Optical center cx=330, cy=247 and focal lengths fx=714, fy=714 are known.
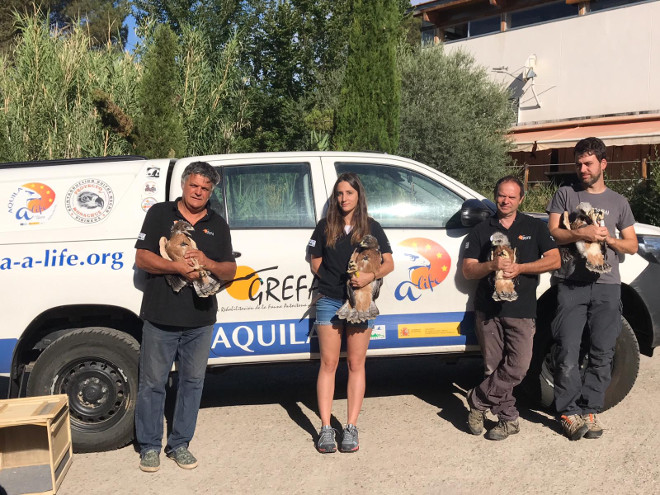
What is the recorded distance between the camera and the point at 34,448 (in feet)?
14.1

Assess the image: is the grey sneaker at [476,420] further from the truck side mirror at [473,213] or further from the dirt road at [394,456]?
the truck side mirror at [473,213]

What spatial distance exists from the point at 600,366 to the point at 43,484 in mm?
3610

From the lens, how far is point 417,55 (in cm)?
2023

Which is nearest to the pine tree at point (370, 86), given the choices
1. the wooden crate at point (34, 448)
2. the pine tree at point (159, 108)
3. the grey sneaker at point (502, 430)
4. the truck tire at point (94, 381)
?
the pine tree at point (159, 108)

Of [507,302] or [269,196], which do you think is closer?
[507,302]

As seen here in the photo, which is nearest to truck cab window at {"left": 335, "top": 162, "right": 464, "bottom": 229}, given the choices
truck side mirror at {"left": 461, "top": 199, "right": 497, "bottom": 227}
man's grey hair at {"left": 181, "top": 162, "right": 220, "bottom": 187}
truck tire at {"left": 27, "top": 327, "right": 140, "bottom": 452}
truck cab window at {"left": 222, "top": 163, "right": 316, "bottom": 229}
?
truck side mirror at {"left": 461, "top": 199, "right": 497, "bottom": 227}

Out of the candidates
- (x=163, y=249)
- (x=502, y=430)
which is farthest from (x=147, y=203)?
(x=502, y=430)

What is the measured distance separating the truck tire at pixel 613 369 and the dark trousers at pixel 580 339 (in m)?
0.35

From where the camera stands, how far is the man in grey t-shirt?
15.7 ft

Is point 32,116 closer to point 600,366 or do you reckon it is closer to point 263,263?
point 263,263

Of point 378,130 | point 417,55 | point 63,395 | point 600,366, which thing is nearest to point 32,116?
point 378,130

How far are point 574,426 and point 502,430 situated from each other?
480 millimetres

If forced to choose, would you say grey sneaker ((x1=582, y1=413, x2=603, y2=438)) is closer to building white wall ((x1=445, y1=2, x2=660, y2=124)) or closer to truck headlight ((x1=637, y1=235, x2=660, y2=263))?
truck headlight ((x1=637, y1=235, x2=660, y2=263))

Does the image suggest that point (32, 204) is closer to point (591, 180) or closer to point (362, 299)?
point (362, 299)
